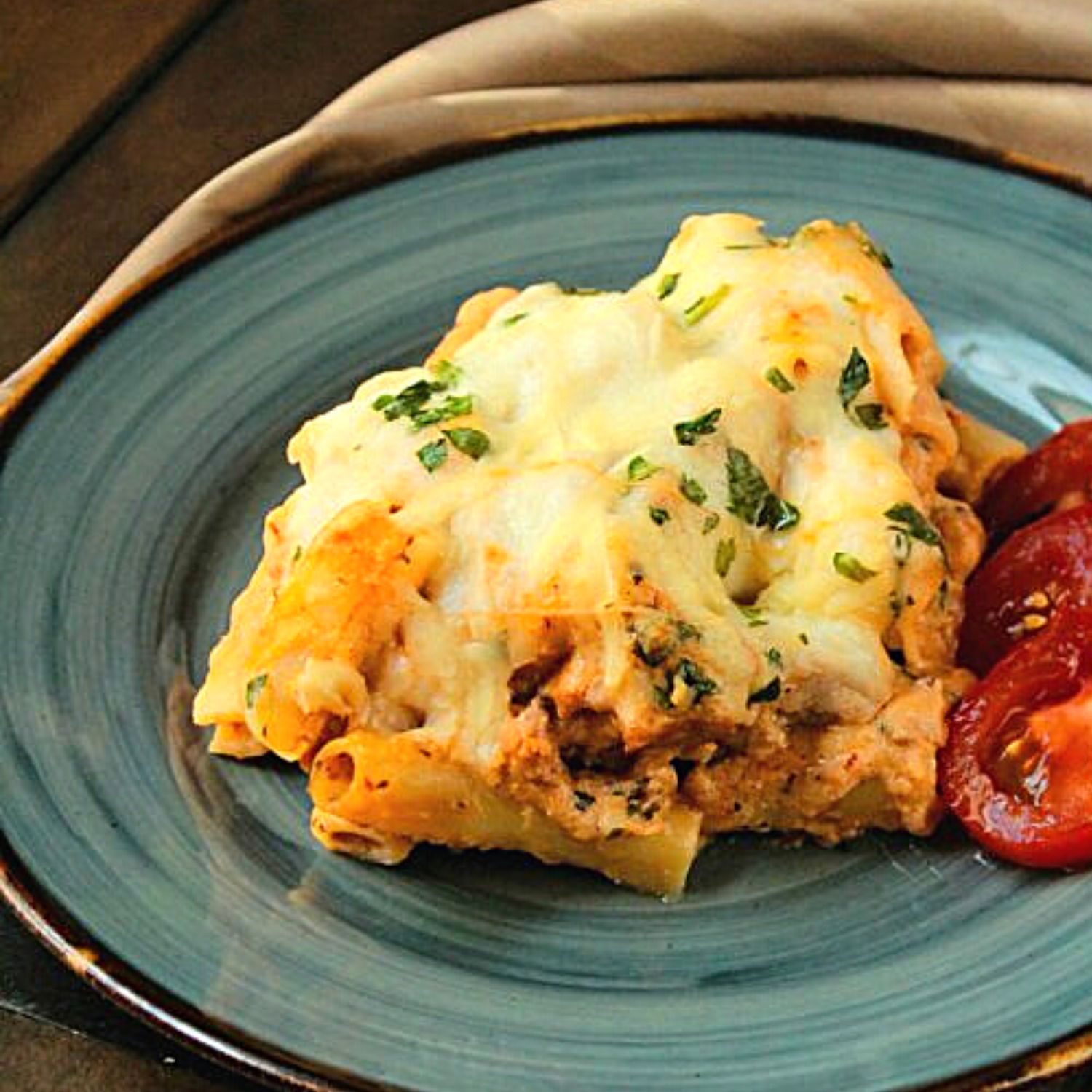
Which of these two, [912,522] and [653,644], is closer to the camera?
[653,644]

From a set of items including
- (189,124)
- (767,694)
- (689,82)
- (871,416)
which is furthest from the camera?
(189,124)

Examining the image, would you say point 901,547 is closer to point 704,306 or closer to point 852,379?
point 852,379

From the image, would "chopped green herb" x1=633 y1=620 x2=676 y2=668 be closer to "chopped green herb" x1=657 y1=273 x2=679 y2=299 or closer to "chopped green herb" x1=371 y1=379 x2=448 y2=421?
"chopped green herb" x1=371 y1=379 x2=448 y2=421

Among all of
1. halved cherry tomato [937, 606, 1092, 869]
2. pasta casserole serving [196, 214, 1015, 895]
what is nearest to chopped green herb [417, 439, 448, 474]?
pasta casserole serving [196, 214, 1015, 895]

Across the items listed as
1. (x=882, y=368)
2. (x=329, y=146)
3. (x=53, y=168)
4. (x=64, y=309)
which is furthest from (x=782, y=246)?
(x=53, y=168)

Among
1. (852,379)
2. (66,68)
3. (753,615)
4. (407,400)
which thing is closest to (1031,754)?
(753,615)

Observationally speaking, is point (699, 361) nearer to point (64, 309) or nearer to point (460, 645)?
point (460, 645)
